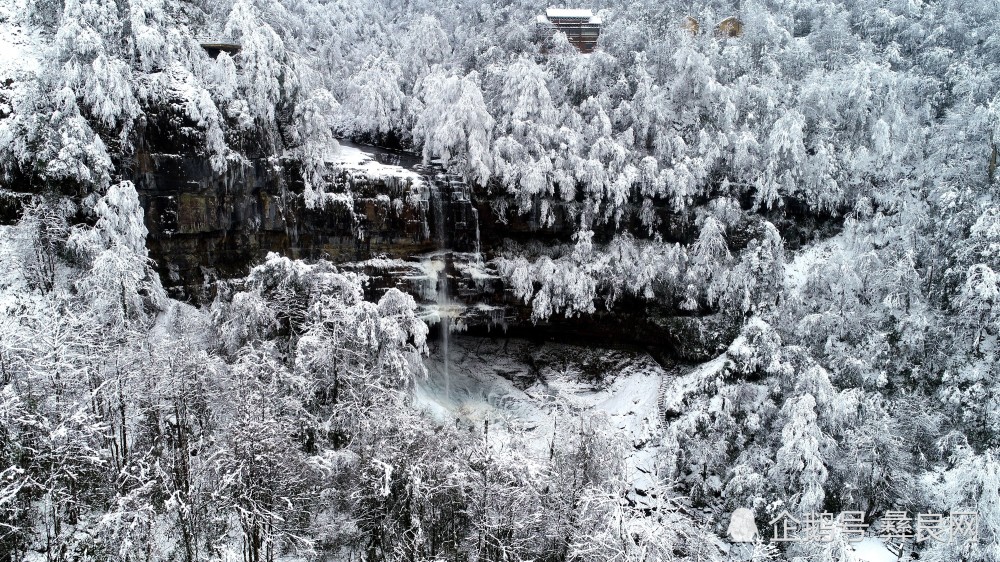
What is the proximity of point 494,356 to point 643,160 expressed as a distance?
9.08 metres

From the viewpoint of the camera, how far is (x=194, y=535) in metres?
12.1

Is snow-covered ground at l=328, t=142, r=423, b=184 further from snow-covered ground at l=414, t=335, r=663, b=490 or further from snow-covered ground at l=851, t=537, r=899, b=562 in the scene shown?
snow-covered ground at l=851, t=537, r=899, b=562

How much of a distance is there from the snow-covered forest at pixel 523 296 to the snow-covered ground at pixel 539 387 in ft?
0.45

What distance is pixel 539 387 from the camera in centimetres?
2317

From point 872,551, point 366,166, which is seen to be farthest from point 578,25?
point 872,551

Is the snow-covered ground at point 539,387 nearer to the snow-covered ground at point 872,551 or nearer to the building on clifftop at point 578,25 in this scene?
the snow-covered ground at point 872,551

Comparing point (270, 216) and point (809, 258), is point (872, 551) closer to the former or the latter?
point (809, 258)

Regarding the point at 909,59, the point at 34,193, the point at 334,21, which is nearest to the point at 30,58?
the point at 34,193

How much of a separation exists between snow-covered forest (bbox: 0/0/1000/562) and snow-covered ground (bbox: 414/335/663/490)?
14cm

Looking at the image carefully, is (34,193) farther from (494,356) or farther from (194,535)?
(494,356)

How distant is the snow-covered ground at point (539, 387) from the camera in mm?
20719

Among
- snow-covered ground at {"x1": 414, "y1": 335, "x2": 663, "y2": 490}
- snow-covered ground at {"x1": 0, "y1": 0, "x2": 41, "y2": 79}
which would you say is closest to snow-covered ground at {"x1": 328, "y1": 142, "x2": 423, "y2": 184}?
snow-covered ground at {"x1": 414, "y1": 335, "x2": 663, "y2": 490}

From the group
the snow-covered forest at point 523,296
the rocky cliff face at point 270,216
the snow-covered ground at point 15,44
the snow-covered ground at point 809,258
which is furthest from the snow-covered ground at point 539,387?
the snow-covered ground at point 15,44

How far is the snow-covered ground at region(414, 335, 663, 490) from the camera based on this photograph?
2072cm
